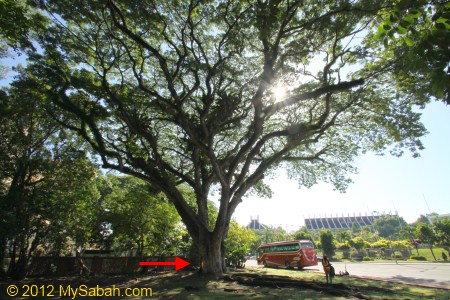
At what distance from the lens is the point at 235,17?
37.6 feet

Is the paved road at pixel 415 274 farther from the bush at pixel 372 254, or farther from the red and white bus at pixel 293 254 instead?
the bush at pixel 372 254

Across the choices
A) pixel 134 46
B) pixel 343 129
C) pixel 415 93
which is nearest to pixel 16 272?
pixel 134 46

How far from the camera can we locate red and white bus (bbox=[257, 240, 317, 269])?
22.8 m

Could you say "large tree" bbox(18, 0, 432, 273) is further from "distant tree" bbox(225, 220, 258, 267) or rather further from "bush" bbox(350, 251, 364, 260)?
"bush" bbox(350, 251, 364, 260)

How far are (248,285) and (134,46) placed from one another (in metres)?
12.9

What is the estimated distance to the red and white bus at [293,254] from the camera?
2284 centimetres

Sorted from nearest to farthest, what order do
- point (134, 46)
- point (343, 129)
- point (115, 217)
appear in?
1. point (134, 46)
2. point (343, 129)
3. point (115, 217)

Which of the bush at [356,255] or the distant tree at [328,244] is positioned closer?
the bush at [356,255]

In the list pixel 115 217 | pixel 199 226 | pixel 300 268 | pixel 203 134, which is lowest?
pixel 300 268

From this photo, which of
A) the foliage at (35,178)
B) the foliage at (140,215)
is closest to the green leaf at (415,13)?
the foliage at (35,178)

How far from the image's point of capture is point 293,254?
23625mm

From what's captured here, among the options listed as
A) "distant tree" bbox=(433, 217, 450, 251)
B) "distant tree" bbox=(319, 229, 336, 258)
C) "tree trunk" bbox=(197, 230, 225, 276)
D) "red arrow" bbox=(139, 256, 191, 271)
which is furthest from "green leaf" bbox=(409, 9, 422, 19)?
"distant tree" bbox=(319, 229, 336, 258)

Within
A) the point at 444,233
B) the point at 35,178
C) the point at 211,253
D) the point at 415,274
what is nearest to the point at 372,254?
the point at 444,233

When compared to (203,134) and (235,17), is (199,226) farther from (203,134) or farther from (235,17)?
(235,17)
